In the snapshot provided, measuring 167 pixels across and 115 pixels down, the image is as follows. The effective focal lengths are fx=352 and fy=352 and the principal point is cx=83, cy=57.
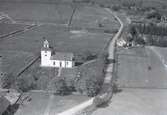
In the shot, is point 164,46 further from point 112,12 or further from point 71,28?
point 112,12

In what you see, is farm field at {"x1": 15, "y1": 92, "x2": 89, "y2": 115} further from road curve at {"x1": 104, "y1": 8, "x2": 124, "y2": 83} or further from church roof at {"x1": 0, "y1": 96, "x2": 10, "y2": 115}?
road curve at {"x1": 104, "y1": 8, "x2": 124, "y2": 83}

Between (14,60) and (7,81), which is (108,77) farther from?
(14,60)

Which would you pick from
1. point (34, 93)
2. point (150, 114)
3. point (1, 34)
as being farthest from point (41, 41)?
point (150, 114)

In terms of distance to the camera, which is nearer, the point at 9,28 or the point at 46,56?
the point at 46,56

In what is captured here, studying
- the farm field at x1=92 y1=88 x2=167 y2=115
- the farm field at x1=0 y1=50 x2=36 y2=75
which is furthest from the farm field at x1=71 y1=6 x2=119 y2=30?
the farm field at x1=92 y1=88 x2=167 y2=115

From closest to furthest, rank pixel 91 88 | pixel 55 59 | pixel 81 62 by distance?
pixel 91 88 → pixel 55 59 → pixel 81 62

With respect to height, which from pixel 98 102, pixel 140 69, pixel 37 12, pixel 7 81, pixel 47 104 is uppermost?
pixel 37 12

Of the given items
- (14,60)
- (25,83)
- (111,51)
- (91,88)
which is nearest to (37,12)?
(111,51)
